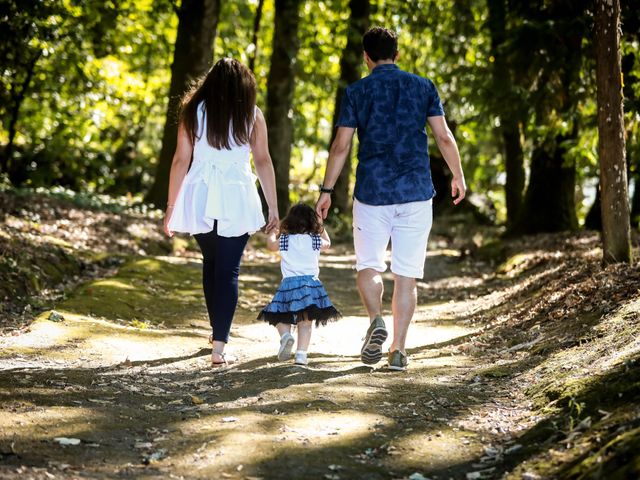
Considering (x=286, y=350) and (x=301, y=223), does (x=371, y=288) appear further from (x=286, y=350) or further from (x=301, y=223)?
(x=286, y=350)

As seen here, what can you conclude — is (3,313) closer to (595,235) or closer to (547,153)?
(595,235)

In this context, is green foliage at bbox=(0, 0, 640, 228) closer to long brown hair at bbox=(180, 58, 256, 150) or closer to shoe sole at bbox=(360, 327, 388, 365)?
shoe sole at bbox=(360, 327, 388, 365)

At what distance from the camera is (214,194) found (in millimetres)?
6297

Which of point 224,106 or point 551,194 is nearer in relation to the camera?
point 224,106

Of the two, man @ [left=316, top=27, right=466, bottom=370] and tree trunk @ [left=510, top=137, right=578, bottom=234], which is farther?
tree trunk @ [left=510, top=137, right=578, bottom=234]

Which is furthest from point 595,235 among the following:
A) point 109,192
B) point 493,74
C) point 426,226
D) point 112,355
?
point 109,192

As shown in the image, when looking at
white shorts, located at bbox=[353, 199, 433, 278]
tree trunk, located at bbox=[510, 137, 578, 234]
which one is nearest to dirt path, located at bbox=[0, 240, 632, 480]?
white shorts, located at bbox=[353, 199, 433, 278]

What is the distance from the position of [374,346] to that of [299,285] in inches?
33.1

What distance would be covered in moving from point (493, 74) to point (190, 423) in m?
11.0

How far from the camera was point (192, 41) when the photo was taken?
16.9m

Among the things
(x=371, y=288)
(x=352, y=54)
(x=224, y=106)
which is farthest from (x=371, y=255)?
(x=352, y=54)

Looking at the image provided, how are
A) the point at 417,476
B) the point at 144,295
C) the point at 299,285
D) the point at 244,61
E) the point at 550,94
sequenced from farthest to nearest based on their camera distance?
the point at 244,61, the point at 550,94, the point at 144,295, the point at 299,285, the point at 417,476

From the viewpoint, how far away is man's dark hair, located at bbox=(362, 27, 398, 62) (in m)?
6.38

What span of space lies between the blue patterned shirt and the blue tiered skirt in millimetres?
868
